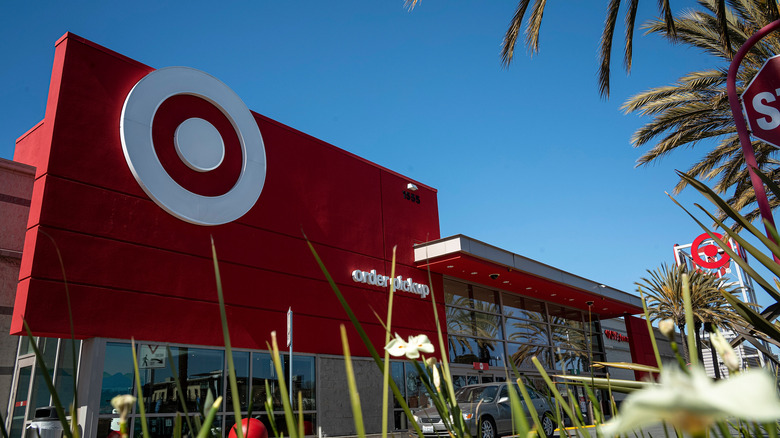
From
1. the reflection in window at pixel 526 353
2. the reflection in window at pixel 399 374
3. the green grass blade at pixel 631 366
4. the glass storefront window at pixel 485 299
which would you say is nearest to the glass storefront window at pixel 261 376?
the reflection in window at pixel 399 374

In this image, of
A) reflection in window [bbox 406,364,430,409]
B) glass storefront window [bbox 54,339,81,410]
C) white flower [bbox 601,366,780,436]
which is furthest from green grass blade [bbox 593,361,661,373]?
reflection in window [bbox 406,364,430,409]

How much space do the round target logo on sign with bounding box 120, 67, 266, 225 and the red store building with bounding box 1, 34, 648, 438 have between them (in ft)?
0.10

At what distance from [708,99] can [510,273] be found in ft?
25.4

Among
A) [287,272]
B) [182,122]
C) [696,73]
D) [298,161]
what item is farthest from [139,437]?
[696,73]

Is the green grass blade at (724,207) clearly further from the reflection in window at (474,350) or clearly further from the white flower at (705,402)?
the reflection in window at (474,350)

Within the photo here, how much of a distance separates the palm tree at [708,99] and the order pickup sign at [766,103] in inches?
297

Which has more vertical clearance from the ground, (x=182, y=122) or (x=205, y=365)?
(x=182, y=122)

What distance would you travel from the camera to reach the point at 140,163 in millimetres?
10797

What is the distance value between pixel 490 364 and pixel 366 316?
5749 mm

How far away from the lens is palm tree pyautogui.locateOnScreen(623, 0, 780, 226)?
→ 11023 millimetres

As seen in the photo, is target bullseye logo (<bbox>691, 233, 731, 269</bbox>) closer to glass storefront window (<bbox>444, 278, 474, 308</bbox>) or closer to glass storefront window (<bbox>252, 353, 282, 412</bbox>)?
glass storefront window (<bbox>444, 278, 474, 308</bbox>)

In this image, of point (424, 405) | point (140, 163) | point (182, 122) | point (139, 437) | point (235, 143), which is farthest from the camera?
point (424, 405)

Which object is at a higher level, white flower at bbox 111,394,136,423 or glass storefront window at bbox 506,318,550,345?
glass storefront window at bbox 506,318,550,345

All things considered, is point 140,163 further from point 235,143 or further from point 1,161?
point 1,161
